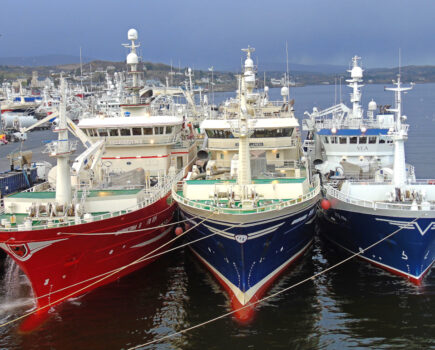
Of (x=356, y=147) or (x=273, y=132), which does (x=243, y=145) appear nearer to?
(x=273, y=132)

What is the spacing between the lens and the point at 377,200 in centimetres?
2425

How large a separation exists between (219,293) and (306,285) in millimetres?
3972

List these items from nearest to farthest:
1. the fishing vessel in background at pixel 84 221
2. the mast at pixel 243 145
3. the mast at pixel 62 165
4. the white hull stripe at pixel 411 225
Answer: the fishing vessel in background at pixel 84 221 < the mast at pixel 243 145 < the white hull stripe at pixel 411 225 < the mast at pixel 62 165

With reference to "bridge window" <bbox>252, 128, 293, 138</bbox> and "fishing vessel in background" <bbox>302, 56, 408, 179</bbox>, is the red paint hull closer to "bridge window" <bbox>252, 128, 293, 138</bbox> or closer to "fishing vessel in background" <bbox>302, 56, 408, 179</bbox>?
"bridge window" <bbox>252, 128, 293, 138</bbox>

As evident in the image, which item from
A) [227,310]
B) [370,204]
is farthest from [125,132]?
[370,204]

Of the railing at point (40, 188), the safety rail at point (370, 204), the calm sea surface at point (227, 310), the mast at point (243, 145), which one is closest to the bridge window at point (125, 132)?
the railing at point (40, 188)

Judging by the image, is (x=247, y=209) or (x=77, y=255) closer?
(x=247, y=209)

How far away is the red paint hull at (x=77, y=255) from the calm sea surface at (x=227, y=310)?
2.04 feet

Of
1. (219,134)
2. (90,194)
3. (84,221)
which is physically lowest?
(84,221)

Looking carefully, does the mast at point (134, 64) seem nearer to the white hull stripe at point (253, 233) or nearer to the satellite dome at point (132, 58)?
the satellite dome at point (132, 58)

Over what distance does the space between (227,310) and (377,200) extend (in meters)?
8.96

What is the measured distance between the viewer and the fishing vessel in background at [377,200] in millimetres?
21812

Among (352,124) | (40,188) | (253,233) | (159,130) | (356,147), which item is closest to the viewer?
(253,233)

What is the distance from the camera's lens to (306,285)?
23125 mm
